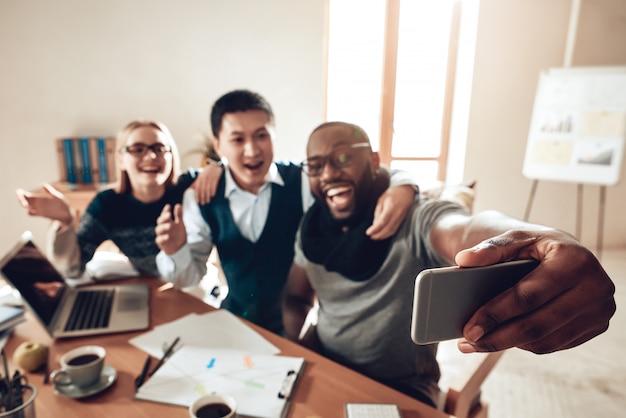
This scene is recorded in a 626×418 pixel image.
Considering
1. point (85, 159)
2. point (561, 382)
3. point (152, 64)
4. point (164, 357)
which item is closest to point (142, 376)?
point (164, 357)

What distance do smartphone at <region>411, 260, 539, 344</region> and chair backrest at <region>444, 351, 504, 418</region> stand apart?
0.49m

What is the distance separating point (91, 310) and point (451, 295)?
→ 1.12 metres

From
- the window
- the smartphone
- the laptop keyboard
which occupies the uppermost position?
the window

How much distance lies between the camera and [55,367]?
89cm

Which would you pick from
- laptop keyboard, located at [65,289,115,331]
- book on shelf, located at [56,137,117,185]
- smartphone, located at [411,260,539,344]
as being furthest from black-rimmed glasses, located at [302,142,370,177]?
book on shelf, located at [56,137,117,185]

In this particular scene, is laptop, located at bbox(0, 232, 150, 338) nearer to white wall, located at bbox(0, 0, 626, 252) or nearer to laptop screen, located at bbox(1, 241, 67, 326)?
laptop screen, located at bbox(1, 241, 67, 326)

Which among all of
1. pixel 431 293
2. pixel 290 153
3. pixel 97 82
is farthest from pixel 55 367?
pixel 97 82

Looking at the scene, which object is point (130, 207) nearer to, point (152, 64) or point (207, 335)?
point (207, 335)

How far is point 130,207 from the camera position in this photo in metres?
1.34

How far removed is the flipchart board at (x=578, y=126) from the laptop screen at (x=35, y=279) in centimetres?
324

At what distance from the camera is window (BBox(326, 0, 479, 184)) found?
0.70 metres

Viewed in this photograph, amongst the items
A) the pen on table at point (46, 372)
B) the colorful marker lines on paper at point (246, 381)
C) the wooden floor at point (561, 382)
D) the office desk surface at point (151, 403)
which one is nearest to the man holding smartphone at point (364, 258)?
the office desk surface at point (151, 403)

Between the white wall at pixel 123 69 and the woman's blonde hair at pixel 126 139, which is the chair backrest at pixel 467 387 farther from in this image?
the white wall at pixel 123 69

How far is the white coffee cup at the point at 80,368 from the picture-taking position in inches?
30.7
